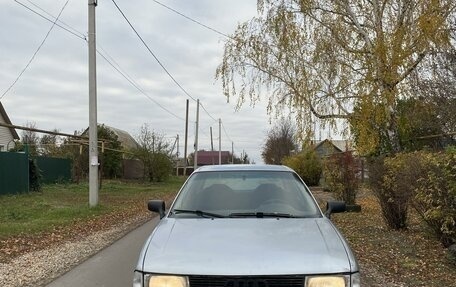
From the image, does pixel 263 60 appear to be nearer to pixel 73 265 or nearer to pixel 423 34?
pixel 423 34

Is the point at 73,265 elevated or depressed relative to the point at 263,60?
depressed

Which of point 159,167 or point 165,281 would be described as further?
point 159,167

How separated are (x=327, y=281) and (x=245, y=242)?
2.27 feet

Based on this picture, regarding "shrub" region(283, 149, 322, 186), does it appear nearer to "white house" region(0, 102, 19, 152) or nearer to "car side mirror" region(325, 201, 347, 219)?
"white house" region(0, 102, 19, 152)

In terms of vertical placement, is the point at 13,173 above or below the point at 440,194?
above

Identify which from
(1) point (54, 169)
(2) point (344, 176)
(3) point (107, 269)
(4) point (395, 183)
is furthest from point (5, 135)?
(4) point (395, 183)

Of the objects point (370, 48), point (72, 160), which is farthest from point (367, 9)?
point (72, 160)

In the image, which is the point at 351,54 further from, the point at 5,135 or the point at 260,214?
the point at 5,135

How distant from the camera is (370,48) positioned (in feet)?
47.1

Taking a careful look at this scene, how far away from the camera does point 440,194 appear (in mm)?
7348

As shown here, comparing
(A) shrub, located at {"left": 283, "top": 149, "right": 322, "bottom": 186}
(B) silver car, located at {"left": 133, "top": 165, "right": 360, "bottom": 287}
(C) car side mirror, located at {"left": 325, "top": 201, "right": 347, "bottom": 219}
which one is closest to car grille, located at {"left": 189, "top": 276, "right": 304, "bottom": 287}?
(B) silver car, located at {"left": 133, "top": 165, "right": 360, "bottom": 287}

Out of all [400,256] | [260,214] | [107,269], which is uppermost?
[260,214]

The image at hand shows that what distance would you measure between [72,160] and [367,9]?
2319 cm

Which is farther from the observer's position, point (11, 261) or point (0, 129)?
point (0, 129)
